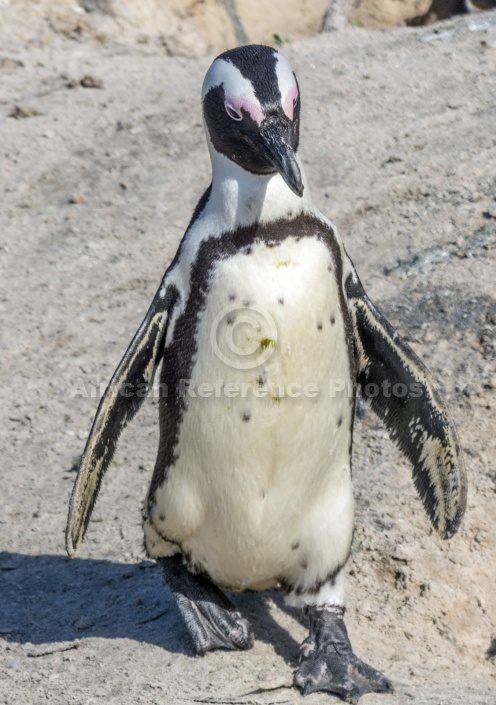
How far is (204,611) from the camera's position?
3.11 metres

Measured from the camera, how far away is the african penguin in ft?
9.10

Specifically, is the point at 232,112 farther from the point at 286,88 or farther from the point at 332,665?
the point at 332,665

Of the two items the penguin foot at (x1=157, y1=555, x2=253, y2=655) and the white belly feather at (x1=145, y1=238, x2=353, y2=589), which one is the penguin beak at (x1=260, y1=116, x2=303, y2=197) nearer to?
the white belly feather at (x1=145, y1=238, x2=353, y2=589)

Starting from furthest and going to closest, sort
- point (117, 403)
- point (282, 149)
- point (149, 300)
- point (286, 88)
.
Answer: point (149, 300), point (117, 403), point (286, 88), point (282, 149)

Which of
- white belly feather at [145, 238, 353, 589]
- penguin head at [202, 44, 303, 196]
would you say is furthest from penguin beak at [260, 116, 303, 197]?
white belly feather at [145, 238, 353, 589]

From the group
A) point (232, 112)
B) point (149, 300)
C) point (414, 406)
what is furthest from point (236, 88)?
point (149, 300)

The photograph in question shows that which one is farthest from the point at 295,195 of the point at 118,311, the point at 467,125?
the point at 467,125

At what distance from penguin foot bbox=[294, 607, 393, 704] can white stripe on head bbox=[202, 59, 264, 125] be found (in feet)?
A: 4.54

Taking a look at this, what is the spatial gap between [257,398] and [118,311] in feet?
8.39

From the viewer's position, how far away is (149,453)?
4.34 meters

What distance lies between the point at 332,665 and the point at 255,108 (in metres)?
1.48

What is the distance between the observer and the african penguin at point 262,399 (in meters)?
2.77

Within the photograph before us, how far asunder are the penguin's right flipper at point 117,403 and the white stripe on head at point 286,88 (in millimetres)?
575

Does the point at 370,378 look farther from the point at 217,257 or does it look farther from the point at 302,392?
the point at 217,257
